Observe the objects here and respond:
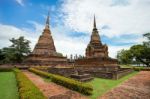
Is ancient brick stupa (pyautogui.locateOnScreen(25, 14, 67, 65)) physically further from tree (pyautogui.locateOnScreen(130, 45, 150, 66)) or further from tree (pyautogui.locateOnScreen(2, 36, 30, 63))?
tree (pyautogui.locateOnScreen(130, 45, 150, 66))

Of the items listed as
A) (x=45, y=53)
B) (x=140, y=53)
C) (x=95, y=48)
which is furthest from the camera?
(x=140, y=53)

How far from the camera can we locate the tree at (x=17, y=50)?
35.8m

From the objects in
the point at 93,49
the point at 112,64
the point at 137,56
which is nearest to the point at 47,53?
the point at 93,49

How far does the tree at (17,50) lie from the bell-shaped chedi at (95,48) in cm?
1970

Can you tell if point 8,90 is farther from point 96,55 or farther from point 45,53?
point 45,53

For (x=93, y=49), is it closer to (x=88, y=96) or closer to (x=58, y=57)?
(x=58, y=57)

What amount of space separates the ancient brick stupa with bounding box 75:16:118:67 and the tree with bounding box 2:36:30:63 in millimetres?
18012

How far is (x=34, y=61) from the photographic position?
105 feet

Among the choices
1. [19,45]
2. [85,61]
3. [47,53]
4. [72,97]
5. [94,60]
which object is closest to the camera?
[72,97]

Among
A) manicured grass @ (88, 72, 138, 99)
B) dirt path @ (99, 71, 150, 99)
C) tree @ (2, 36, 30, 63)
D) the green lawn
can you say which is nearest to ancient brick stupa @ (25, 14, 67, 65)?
tree @ (2, 36, 30, 63)

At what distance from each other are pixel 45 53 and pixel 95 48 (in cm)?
1423

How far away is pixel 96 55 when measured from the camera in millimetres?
28953

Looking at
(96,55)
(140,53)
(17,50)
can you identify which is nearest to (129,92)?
(96,55)

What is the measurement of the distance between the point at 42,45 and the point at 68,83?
2857cm
